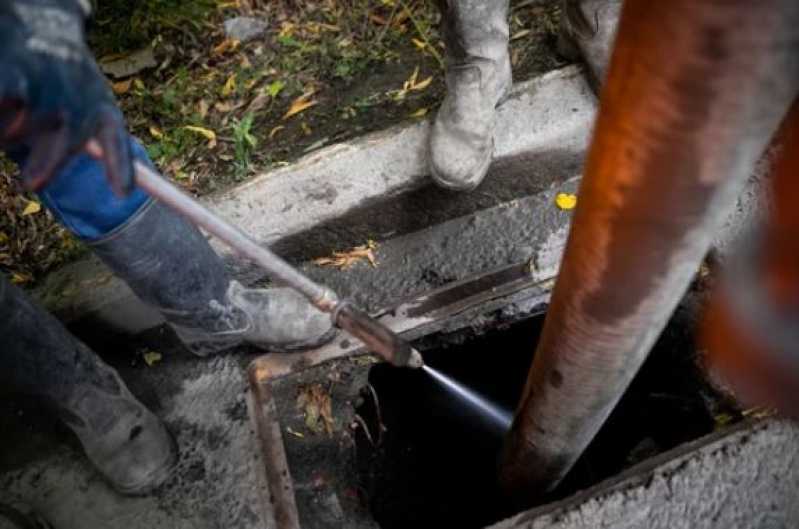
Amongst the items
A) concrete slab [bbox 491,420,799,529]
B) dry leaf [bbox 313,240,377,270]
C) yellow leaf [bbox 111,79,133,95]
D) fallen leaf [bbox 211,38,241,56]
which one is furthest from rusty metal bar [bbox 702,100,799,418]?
yellow leaf [bbox 111,79,133,95]

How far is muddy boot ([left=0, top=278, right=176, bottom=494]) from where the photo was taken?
5.62ft

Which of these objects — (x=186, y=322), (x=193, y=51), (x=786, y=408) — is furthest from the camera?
(x=193, y=51)

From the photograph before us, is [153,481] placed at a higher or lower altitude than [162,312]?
lower

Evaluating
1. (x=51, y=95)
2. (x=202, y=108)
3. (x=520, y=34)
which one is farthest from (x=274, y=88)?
(x=51, y=95)

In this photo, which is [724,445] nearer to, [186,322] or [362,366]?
[362,366]

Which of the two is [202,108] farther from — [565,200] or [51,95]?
[51,95]

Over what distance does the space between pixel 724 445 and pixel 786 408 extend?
0.53ft

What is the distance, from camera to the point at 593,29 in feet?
7.61

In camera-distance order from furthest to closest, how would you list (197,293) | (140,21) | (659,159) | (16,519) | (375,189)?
(140,21) → (375,189) → (197,293) → (16,519) → (659,159)

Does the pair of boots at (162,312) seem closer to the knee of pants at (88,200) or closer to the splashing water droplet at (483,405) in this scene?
the knee of pants at (88,200)

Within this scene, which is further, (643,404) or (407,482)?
(407,482)

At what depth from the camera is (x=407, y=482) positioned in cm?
228

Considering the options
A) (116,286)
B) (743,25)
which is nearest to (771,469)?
(743,25)

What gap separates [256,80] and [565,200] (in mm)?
1483
